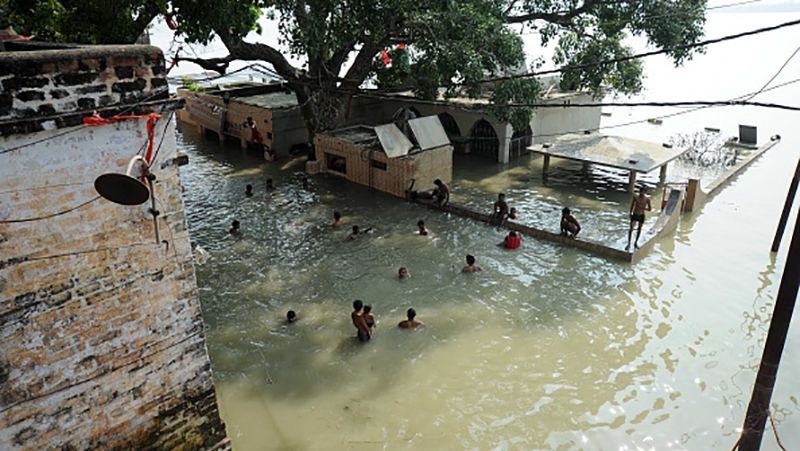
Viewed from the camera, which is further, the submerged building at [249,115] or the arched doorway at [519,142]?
the submerged building at [249,115]

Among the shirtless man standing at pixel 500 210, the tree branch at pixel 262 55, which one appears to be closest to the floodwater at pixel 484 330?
the shirtless man standing at pixel 500 210

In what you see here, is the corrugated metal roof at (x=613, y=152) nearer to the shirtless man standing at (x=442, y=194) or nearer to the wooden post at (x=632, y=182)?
the wooden post at (x=632, y=182)

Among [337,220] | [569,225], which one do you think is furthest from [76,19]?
[569,225]

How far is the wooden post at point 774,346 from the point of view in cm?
536

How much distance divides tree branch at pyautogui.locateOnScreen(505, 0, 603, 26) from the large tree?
33mm

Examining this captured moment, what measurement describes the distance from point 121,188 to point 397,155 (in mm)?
12050

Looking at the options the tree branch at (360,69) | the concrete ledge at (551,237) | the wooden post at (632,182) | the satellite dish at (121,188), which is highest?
the tree branch at (360,69)

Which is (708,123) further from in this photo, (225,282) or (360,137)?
(225,282)

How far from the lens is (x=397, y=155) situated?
16.5 m

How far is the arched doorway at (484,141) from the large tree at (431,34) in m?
3.52

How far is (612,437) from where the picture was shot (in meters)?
7.73

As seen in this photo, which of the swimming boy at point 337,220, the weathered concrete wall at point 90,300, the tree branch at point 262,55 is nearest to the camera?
the weathered concrete wall at point 90,300

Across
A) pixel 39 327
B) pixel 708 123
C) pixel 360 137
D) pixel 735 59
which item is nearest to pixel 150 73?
pixel 39 327

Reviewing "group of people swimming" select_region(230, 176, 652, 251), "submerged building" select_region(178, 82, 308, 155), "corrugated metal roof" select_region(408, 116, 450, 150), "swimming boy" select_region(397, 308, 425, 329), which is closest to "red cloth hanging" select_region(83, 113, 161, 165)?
"swimming boy" select_region(397, 308, 425, 329)
